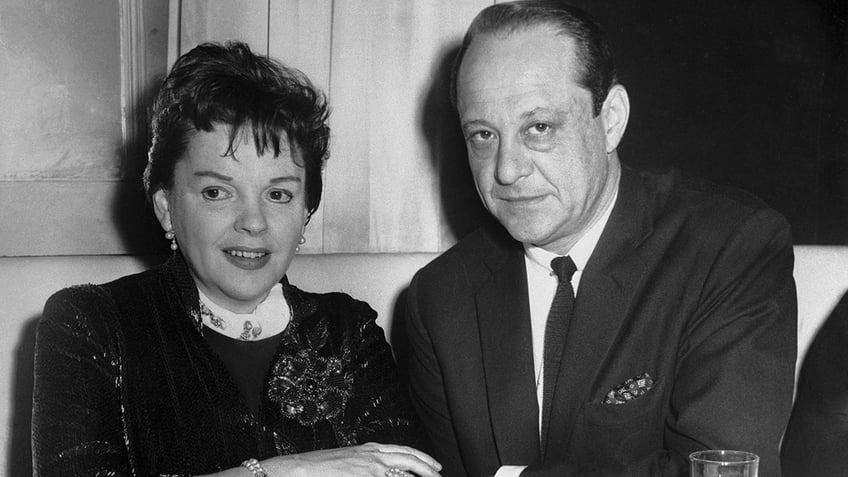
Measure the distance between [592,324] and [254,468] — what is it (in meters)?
0.73

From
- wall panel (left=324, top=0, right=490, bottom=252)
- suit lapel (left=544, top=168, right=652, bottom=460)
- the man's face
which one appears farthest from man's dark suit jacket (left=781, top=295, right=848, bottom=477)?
wall panel (left=324, top=0, right=490, bottom=252)

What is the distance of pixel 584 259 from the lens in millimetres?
2020

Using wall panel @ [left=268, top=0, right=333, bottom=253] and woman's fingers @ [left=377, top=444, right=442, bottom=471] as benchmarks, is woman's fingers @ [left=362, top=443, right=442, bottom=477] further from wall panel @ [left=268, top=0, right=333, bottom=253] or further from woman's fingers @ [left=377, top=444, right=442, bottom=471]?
wall panel @ [left=268, top=0, right=333, bottom=253]

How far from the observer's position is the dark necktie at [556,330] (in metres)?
1.93

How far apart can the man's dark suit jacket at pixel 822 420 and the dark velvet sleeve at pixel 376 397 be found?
887 mm

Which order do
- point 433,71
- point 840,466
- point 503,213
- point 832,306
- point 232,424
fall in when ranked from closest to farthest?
point 232,424 < point 503,213 < point 840,466 < point 832,306 < point 433,71

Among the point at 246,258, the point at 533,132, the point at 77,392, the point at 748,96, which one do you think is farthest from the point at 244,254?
the point at 748,96

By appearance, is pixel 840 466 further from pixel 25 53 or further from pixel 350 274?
pixel 25 53

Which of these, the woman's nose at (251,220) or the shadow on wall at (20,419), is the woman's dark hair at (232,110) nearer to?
the woman's nose at (251,220)

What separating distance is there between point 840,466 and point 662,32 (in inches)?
52.9

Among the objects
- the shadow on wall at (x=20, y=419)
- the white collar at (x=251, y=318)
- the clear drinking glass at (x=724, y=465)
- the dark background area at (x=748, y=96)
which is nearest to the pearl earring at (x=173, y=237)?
the white collar at (x=251, y=318)

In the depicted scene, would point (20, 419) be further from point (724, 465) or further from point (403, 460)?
point (724, 465)

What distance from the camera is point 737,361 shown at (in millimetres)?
1697

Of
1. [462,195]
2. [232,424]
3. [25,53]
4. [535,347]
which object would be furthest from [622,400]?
[25,53]
